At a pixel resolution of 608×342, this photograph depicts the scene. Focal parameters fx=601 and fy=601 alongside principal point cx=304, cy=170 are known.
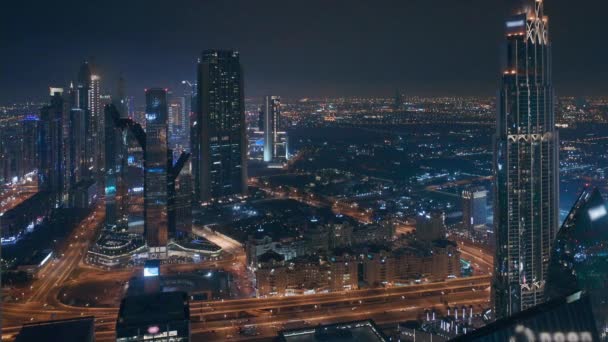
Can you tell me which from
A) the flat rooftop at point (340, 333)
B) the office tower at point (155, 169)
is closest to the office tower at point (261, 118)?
the office tower at point (155, 169)

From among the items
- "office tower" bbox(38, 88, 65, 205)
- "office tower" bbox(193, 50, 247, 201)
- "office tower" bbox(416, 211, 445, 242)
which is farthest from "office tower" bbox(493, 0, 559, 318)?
"office tower" bbox(38, 88, 65, 205)

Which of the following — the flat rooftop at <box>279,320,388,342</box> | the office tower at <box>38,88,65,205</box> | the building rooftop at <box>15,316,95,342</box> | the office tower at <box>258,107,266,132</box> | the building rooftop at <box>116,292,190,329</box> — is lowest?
the flat rooftop at <box>279,320,388,342</box>

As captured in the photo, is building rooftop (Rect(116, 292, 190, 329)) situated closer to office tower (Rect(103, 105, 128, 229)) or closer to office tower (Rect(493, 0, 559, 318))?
office tower (Rect(493, 0, 559, 318))

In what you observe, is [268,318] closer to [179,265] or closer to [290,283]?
[290,283]

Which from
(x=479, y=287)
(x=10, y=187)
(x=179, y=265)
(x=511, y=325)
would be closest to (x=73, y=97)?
(x=10, y=187)

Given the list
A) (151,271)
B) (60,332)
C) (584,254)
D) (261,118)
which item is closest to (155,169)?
(151,271)

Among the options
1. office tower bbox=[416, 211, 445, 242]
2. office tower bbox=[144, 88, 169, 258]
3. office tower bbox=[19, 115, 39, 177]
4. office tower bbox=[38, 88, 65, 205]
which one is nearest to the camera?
office tower bbox=[416, 211, 445, 242]

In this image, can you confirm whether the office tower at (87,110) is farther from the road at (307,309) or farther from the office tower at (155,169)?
the road at (307,309)
